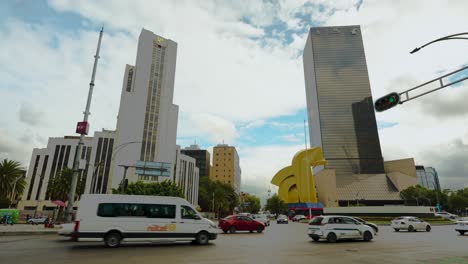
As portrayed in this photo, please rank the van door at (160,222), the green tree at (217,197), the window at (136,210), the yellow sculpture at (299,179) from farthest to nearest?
the green tree at (217,197) → the yellow sculpture at (299,179) → the van door at (160,222) → the window at (136,210)

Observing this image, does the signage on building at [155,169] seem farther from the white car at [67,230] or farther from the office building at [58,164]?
the white car at [67,230]

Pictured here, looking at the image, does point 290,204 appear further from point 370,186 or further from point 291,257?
point 291,257

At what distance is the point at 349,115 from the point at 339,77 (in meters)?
19.1

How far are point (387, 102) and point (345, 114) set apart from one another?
372 feet

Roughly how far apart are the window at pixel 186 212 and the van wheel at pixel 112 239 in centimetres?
304

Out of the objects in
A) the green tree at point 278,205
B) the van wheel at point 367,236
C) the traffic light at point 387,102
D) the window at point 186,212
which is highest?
the traffic light at point 387,102

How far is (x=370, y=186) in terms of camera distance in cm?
10494

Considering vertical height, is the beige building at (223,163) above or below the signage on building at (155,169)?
above

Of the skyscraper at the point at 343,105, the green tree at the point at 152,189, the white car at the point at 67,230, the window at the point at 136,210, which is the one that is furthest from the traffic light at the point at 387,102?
the skyscraper at the point at 343,105

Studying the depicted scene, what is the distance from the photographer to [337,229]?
14.9 meters

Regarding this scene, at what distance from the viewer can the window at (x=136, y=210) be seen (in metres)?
12.2

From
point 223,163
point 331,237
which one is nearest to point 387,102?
point 331,237

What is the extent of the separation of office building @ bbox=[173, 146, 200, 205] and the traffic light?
82456 millimetres

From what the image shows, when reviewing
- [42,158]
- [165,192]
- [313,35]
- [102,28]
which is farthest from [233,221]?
[313,35]
